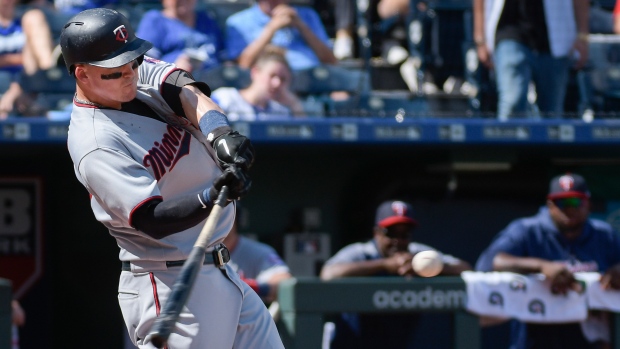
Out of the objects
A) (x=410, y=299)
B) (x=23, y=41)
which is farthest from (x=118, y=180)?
(x=23, y=41)

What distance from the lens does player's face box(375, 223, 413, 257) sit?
16.7 feet

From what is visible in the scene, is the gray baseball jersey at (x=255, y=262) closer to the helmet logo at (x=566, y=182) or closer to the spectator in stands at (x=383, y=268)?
the spectator in stands at (x=383, y=268)

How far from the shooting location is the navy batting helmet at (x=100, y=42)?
9.31 ft

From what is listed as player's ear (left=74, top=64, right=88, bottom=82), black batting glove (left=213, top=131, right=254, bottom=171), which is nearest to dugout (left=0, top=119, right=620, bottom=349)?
player's ear (left=74, top=64, right=88, bottom=82)

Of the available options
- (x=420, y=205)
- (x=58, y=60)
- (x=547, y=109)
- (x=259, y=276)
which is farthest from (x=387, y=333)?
(x=58, y=60)

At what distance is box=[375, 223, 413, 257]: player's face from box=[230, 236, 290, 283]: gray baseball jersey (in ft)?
1.56

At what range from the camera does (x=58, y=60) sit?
18.6 ft

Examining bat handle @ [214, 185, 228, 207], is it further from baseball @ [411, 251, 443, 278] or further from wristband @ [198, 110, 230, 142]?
baseball @ [411, 251, 443, 278]

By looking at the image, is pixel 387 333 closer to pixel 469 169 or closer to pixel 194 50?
pixel 469 169

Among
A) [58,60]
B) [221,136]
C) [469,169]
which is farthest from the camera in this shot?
[469,169]

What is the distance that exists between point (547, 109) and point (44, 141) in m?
2.65

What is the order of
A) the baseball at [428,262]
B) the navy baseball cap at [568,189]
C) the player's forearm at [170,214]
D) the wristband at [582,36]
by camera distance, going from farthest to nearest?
the wristband at [582,36] → the navy baseball cap at [568,189] → the baseball at [428,262] → the player's forearm at [170,214]

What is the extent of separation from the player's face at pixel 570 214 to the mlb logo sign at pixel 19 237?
Answer: 275 centimetres

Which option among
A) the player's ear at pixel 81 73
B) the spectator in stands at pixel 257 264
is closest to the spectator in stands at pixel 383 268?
the spectator in stands at pixel 257 264
